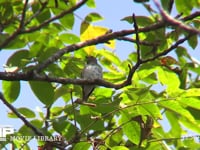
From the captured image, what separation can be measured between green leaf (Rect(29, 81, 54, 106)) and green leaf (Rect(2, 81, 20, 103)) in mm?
81

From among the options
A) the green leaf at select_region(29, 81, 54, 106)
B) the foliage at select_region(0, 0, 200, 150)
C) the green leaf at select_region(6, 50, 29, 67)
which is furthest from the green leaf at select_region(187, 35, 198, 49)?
the green leaf at select_region(6, 50, 29, 67)

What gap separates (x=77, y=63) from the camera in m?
2.17

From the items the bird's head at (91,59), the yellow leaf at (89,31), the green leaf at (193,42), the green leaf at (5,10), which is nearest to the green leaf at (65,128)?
the bird's head at (91,59)

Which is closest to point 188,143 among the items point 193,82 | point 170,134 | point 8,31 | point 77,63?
point 170,134

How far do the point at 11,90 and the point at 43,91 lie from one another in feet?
0.53

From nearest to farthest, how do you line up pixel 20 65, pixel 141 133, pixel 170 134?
pixel 20 65 → pixel 141 133 → pixel 170 134

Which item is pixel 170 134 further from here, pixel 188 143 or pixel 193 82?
pixel 193 82

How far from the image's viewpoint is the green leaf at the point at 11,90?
→ 2.01m

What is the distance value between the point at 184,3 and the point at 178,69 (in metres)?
0.49

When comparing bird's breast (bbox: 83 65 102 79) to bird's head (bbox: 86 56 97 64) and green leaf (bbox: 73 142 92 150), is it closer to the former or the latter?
bird's head (bbox: 86 56 97 64)

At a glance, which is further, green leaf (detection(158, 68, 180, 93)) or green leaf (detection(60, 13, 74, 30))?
green leaf (detection(60, 13, 74, 30))

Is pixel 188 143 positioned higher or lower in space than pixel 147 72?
lower

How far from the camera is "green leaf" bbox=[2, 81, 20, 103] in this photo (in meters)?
2.01

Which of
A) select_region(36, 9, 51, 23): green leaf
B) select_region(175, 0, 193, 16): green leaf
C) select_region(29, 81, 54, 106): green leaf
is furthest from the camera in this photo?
select_region(36, 9, 51, 23): green leaf
